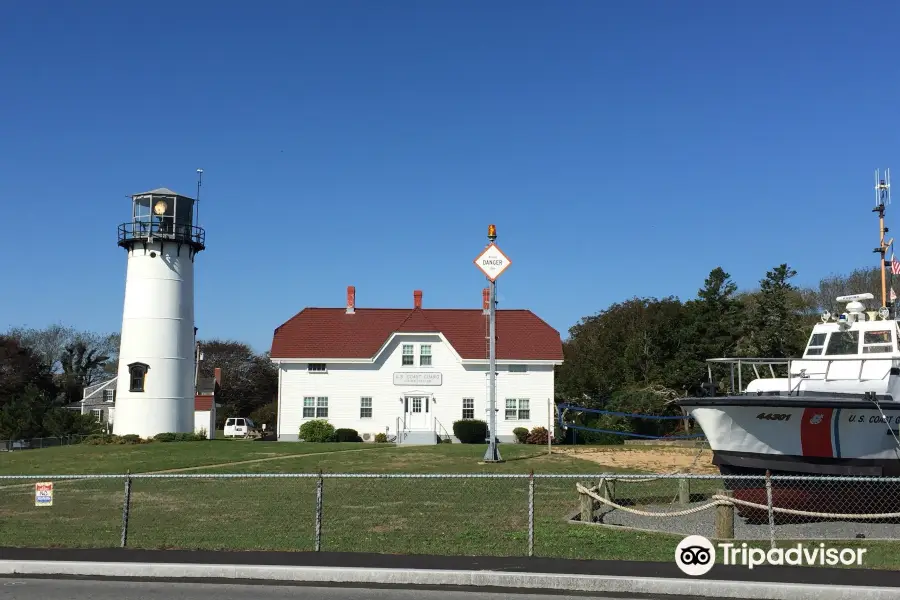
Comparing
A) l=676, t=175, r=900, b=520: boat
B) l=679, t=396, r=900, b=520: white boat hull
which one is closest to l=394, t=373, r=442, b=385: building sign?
l=676, t=175, r=900, b=520: boat

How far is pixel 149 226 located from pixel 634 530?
36.7 m

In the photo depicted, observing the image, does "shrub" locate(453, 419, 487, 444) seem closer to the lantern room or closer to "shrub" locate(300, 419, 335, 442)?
"shrub" locate(300, 419, 335, 442)

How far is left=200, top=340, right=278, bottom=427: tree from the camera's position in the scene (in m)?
80.5

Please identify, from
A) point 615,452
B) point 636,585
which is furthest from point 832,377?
point 615,452

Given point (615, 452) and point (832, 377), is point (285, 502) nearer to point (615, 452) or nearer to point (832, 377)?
point (832, 377)

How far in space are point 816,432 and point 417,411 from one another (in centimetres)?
3035

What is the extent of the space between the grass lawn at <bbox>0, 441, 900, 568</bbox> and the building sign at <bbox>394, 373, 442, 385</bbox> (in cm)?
1663

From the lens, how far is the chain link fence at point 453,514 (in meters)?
12.2

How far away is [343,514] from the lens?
16.2 metres

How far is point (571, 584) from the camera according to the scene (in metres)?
9.67

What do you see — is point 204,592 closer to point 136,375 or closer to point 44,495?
point 44,495

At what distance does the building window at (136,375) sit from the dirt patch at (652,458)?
71.8ft

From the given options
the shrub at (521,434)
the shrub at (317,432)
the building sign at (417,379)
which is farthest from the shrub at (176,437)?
the shrub at (521,434)

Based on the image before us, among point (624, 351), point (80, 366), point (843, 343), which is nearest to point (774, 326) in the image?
point (624, 351)
